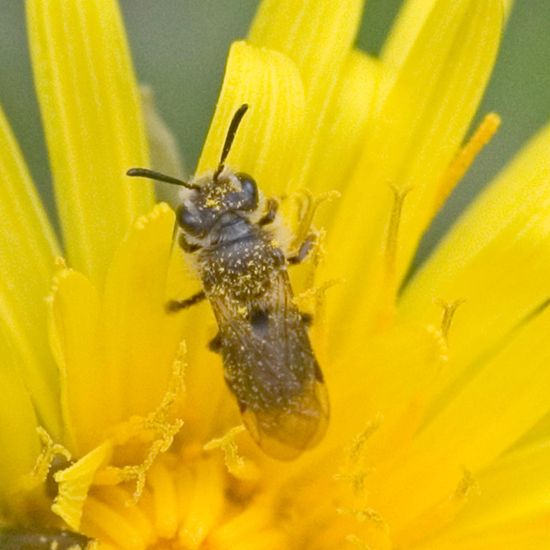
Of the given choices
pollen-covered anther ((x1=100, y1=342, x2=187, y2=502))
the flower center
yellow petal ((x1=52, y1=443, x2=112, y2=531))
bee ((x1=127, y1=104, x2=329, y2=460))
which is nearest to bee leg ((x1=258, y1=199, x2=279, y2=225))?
bee ((x1=127, y1=104, x2=329, y2=460))

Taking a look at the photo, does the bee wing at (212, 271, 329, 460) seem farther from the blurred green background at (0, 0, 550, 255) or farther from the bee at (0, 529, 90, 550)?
the blurred green background at (0, 0, 550, 255)

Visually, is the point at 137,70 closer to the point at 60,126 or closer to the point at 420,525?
the point at 60,126

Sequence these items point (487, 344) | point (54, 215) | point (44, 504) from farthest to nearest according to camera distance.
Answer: point (54, 215), point (487, 344), point (44, 504)

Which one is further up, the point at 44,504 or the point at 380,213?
the point at 380,213

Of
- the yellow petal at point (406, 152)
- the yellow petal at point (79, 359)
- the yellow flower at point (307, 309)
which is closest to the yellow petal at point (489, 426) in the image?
the yellow flower at point (307, 309)

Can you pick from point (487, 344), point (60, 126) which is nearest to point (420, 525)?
point (487, 344)

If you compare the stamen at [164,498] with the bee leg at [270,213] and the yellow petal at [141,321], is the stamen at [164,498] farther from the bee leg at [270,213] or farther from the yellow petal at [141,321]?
the bee leg at [270,213]
